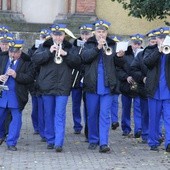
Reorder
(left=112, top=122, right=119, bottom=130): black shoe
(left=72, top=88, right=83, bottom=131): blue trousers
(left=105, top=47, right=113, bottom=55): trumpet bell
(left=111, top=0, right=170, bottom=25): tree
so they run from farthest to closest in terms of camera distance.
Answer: (left=111, top=0, right=170, bottom=25): tree, (left=112, top=122, right=119, bottom=130): black shoe, (left=72, top=88, right=83, bottom=131): blue trousers, (left=105, top=47, right=113, bottom=55): trumpet bell

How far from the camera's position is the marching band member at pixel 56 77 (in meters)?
10.8

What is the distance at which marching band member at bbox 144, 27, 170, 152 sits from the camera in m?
10.8

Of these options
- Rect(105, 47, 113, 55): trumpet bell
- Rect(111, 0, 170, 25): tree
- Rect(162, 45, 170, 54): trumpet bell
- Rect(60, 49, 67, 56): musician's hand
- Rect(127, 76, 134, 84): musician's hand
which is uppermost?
Rect(111, 0, 170, 25): tree

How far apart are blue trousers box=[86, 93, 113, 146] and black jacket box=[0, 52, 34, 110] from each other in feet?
3.43

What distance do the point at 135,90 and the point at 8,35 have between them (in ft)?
8.36

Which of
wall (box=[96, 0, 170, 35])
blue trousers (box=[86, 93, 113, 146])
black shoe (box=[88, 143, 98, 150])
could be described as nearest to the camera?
blue trousers (box=[86, 93, 113, 146])

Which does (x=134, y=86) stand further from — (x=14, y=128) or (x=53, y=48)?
(x=14, y=128)

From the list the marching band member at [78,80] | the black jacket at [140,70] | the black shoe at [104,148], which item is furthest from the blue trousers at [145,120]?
the black shoe at [104,148]

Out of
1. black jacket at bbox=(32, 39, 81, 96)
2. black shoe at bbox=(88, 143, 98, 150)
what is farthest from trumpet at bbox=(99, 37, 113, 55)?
black shoe at bbox=(88, 143, 98, 150)

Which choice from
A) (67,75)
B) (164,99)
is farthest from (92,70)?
(164,99)

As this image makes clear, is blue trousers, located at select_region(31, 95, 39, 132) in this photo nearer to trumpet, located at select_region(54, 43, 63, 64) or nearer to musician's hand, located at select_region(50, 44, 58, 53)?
trumpet, located at select_region(54, 43, 63, 64)

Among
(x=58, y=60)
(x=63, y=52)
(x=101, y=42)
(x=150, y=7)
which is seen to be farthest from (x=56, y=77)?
(x=150, y=7)

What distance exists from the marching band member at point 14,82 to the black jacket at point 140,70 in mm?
1937

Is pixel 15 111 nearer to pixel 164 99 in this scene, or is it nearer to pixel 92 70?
pixel 92 70
